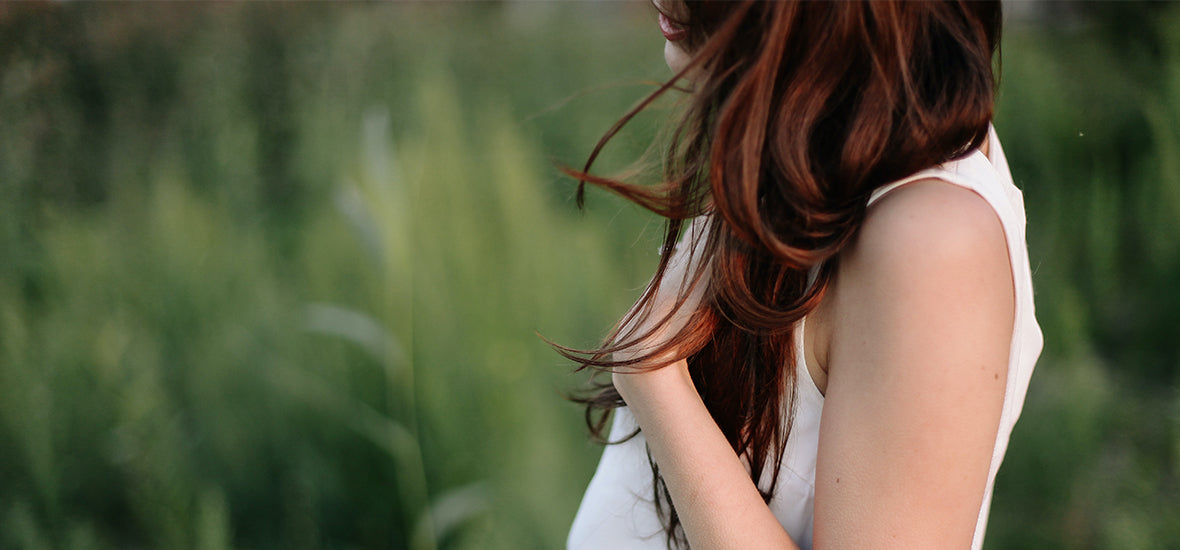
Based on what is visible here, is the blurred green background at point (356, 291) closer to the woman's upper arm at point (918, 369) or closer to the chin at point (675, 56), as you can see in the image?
the chin at point (675, 56)

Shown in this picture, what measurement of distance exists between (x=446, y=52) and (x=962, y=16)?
1680 millimetres

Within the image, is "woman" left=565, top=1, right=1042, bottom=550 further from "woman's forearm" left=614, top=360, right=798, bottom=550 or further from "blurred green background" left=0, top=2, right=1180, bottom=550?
"blurred green background" left=0, top=2, right=1180, bottom=550

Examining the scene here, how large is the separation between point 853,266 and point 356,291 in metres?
1.20

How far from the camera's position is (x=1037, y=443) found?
4.49ft

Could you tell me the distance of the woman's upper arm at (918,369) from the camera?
46 cm

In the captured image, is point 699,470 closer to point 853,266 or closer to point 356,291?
point 853,266

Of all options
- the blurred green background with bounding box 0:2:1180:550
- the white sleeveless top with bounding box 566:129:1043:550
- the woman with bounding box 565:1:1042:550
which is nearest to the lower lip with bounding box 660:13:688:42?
the woman with bounding box 565:1:1042:550

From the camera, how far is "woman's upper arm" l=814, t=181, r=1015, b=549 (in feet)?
1.50

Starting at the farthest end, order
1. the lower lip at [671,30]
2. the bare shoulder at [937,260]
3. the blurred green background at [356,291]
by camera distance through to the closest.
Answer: the blurred green background at [356,291] < the lower lip at [671,30] < the bare shoulder at [937,260]

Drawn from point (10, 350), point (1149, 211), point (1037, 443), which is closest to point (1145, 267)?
point (1149, 211)

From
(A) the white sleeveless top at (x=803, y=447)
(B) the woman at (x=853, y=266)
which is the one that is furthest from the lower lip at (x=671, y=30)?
(A) the white sleeveless top at (x=803, y=447)

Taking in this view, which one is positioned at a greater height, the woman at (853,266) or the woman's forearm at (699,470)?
the woman at (853,266)

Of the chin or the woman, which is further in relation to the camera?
the chin

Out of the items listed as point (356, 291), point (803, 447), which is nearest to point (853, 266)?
point (803, 447)
